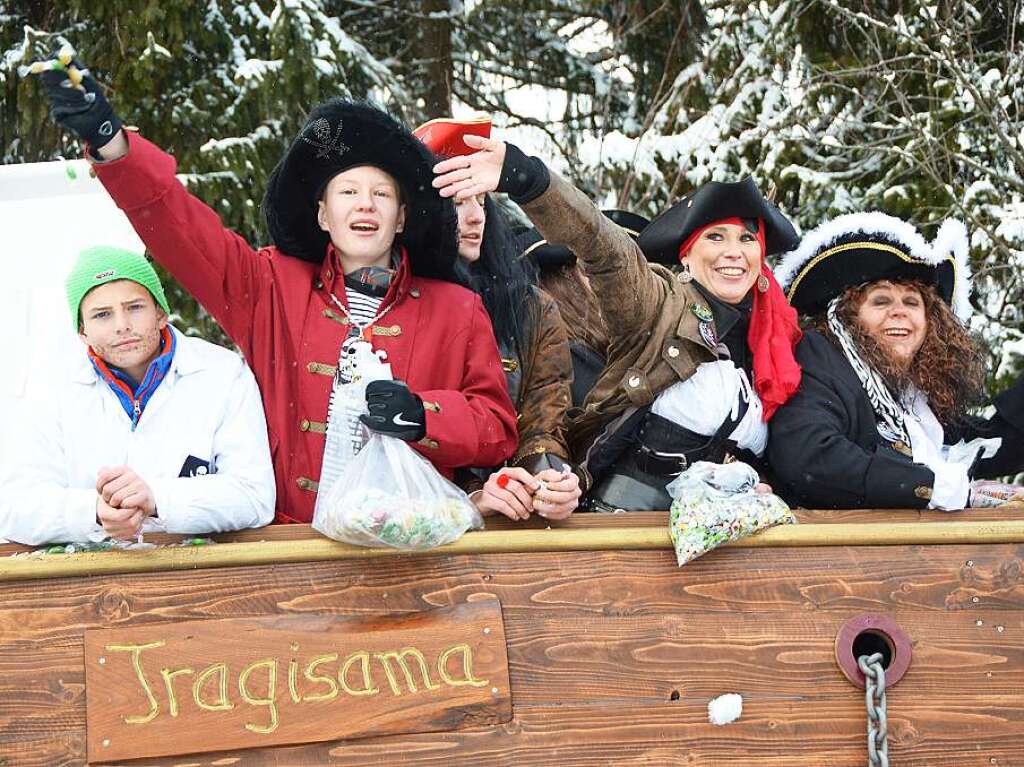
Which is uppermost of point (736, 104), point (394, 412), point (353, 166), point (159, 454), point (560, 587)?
point (736, 104)

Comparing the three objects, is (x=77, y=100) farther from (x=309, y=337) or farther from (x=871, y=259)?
(x=871, y=259)

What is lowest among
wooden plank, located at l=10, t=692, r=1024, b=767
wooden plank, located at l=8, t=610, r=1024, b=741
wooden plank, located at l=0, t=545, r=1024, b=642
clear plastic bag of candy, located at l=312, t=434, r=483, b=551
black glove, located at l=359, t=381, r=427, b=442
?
wooden plank, located at l=10, t=692, r=1024, b=767

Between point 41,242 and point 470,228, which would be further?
point 41,242

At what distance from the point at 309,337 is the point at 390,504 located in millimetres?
678

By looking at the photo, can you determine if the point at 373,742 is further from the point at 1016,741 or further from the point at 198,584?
the point at 1016,741

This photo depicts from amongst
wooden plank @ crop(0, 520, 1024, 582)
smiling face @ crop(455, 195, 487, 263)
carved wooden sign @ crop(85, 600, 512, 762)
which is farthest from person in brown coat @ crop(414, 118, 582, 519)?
carved wooden sign @ crop(85, 600, 512, 762)

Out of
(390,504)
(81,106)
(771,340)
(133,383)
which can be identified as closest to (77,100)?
(81,106)

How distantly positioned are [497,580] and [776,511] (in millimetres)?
804

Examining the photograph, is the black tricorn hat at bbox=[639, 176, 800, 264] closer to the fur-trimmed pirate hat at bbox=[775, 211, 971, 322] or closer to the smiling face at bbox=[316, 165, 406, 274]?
the fur-trimmed pirate hat at bbox=[775, 211, 971, 322]

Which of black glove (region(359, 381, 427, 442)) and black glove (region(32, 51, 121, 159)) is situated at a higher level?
black glove (region(32, 51, 121, 159))

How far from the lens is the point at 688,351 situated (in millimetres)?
3814

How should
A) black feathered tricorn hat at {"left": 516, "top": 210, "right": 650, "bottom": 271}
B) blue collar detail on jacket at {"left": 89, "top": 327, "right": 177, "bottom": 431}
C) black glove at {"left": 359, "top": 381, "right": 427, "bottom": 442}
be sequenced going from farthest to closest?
black feathered tricorn hat at {"left": 516, "top": 210, "right": 650, "bottom": 271}
blue collar detail on jacket at {"left": 89, "top": 327, "right": 177, "bottom": 431}
black glove at {"left": 359, "top": 381, "right": 427, "bottom": 442}

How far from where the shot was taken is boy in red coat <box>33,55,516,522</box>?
134 inches

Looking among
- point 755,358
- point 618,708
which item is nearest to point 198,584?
point 618,708
